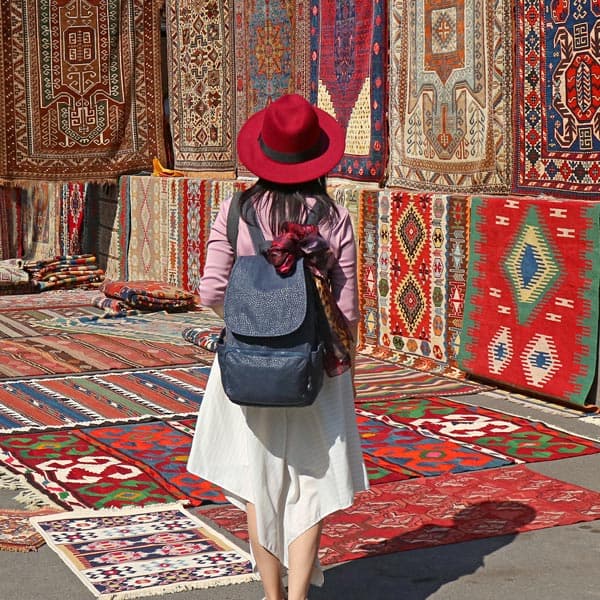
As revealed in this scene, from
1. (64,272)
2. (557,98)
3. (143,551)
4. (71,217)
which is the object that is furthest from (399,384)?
(71,217)

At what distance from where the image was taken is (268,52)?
32.9ft

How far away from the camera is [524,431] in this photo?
19.0 feet

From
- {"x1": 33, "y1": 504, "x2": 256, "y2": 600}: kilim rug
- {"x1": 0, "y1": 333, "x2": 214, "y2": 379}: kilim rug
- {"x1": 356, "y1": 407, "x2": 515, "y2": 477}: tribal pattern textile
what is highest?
{"x1": 33, "y1": 504, "x2": 256, "y2": 600}: kilim rug

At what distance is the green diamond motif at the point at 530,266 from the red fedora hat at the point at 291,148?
328cm

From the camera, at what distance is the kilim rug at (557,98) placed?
21.0 feet

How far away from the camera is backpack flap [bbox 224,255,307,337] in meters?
3.18

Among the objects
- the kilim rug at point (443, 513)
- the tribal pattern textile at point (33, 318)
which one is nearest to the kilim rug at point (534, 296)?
the kilim rug at point (443, 513)

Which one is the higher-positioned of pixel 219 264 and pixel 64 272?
pixel 219 264

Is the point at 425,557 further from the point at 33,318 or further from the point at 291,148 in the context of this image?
the point at 33,318

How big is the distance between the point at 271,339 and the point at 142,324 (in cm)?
633

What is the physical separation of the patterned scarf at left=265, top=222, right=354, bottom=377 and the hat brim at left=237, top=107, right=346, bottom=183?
5.1 inches

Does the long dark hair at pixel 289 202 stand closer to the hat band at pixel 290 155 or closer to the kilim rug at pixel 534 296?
the hat band at pixel 290 155

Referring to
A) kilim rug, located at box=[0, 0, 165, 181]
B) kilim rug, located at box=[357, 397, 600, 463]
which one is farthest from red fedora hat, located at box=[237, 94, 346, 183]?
kilim rug, located at box=[0, 0, 165, 181]

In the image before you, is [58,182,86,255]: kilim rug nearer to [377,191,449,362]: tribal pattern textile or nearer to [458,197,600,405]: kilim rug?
[377,191,449,362]: tribal pattern textile
